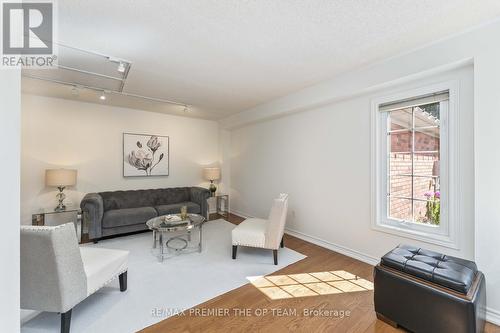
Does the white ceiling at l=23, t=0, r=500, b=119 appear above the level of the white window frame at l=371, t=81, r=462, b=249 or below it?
above

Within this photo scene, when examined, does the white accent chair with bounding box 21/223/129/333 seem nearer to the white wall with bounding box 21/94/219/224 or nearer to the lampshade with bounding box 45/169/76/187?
the lampshade with bounding box 45/169/76/187

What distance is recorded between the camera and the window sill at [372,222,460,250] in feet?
7.27

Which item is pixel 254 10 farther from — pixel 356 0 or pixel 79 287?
pixel 79 287

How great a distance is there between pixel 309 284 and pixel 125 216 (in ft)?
10.0

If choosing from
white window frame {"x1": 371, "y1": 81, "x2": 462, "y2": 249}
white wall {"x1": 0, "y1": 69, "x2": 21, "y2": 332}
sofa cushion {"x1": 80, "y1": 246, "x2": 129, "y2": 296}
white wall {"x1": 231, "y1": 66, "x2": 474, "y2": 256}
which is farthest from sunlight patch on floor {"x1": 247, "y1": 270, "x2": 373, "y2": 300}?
white wall {"x1": 0, "y1": 69, "x2": 21, "y2": 332}

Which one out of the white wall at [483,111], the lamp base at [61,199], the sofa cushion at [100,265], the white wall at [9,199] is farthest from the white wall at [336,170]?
the lamp base at [61,199]

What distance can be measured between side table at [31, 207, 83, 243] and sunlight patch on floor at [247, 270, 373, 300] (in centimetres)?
307

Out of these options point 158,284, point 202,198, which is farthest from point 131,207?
point 158,284

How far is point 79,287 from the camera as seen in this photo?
168 centimetres

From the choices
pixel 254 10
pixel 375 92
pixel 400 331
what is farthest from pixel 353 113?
pixel 400 331

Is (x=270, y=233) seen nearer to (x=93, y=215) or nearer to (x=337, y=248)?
(x=337, y=248)

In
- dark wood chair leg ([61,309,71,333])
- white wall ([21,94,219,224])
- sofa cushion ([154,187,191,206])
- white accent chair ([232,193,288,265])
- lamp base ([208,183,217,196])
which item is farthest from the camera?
lamp base ([208,183,217,196])

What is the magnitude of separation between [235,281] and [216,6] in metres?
2.61

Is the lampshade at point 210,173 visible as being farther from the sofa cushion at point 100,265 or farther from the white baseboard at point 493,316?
the white baseboard at point 493,316
